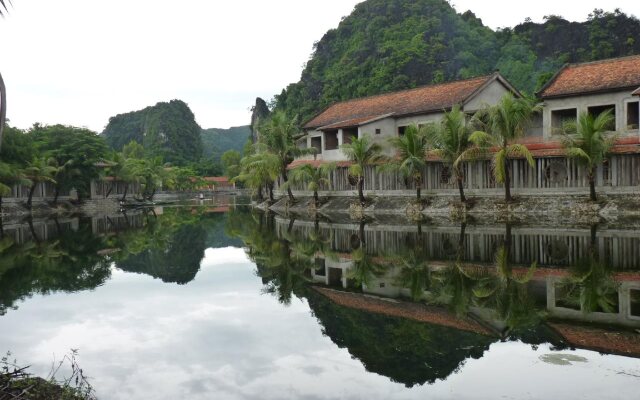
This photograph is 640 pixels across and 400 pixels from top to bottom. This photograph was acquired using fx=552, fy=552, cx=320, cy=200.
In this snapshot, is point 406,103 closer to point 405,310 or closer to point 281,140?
point 281,140

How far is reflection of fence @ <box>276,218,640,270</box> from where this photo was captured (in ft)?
46.2

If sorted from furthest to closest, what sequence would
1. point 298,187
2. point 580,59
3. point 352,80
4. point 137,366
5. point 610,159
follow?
point 352,80
point 580,59
point 298,187
point 610,159
point 137,366

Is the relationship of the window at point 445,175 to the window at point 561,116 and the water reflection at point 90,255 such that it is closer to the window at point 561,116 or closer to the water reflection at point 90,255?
the window at point 561,116

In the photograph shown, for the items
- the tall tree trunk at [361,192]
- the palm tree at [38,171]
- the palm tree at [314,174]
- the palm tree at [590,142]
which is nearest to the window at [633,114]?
the palm tree at [590,142]

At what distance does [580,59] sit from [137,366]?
236 feet

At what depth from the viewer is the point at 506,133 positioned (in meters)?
26.4

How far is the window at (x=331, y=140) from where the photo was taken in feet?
136

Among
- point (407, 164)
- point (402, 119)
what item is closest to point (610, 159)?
point (407, 164)

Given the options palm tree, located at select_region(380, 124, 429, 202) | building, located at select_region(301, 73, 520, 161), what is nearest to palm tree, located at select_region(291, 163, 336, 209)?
building, located at select_region(301, 73, 520, 161)

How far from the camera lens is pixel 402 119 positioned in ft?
125

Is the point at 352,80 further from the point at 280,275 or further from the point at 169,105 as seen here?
the point at 169,105

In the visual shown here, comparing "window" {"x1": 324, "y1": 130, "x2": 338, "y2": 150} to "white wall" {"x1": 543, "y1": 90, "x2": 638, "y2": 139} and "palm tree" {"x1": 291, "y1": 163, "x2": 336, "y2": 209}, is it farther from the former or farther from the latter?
"white wall" {"x1": 543, "y1": 90, "x2": 638, "y2": 139}

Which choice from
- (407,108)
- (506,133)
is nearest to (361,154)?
(407,108)

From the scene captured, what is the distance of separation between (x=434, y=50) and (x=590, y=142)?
162ft
